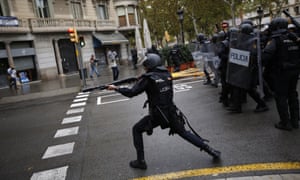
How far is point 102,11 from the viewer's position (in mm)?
29953

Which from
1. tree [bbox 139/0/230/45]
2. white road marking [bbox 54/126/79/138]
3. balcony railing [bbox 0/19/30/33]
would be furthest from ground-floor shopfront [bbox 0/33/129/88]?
white road marking [bbox 54/126/79/138]

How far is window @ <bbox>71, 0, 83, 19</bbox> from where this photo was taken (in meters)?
26.2

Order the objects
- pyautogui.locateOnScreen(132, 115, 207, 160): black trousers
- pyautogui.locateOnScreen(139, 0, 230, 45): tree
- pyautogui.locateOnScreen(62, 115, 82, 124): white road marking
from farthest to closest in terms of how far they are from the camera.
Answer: pyautogui.locateOnScreen(139, 0, 230, 45): tree < pyautogui.locateOnScreen(62, 115, 82, 124): white road marking < pyautogui.locateOnScreen(132, 115, 207, 160): black trousers

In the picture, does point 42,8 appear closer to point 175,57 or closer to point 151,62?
point 175,57

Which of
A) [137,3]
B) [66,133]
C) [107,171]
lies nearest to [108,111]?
[66,133]

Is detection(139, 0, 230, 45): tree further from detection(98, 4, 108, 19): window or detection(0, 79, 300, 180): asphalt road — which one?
detection(0, 79, 300, 180): asphalt road

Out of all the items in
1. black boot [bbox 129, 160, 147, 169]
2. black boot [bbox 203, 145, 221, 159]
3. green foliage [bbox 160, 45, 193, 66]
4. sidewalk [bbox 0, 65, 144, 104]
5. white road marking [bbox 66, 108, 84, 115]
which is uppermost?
green foliage [bbox 160, 45, 193, 66]

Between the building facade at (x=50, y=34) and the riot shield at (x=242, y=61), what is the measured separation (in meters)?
13.1

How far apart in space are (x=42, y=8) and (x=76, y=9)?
380cm

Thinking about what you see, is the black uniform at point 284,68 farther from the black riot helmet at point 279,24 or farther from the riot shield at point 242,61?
the riot shield at point 242,61

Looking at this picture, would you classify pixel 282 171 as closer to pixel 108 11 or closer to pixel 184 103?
pixel 184 103

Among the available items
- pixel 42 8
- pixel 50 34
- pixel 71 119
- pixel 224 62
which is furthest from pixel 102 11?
pixel 224 62

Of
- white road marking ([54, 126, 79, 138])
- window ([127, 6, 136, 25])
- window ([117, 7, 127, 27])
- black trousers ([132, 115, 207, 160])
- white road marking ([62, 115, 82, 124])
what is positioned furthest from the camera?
window ([127, 6, 136, 25])

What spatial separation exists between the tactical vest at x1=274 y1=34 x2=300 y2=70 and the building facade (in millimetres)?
14374
